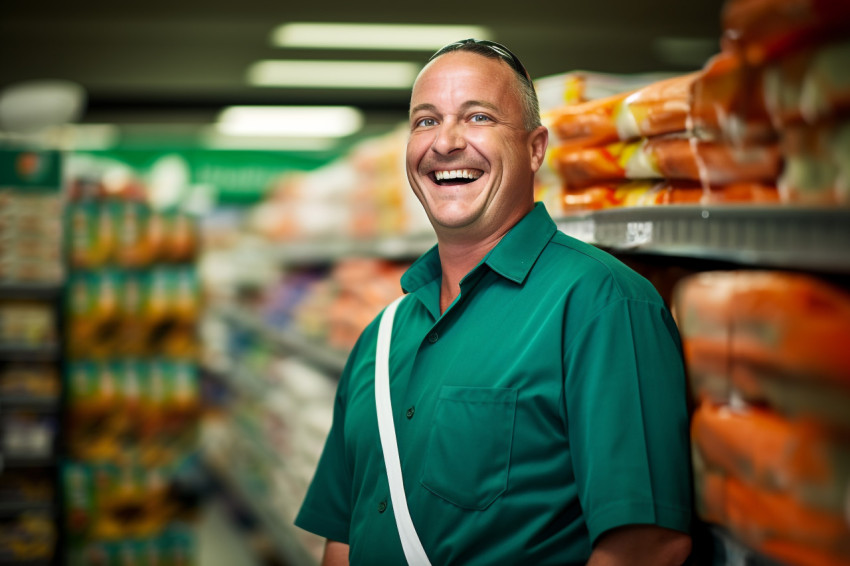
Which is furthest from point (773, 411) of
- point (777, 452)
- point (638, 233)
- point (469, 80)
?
point (469, 80)

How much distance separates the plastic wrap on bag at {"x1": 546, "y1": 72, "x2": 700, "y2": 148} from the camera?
5.17 feet

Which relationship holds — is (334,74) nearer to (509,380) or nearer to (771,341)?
(509,380)

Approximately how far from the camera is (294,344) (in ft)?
15.2

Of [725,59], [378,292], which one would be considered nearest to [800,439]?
[725,59]

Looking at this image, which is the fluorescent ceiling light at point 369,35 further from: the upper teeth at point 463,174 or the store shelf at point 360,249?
the upper teeth at point 463,174

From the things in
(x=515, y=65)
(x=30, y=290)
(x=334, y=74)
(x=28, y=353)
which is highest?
(x=334, y=74)

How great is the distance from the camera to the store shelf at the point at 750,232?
935 mm

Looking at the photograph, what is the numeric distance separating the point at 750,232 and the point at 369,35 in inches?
285

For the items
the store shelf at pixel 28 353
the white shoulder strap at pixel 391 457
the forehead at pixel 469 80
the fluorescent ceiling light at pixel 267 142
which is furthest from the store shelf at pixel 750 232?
the fluorescent ceiling light at pixel 267 142

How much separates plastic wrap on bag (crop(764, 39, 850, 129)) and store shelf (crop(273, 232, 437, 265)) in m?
1.77

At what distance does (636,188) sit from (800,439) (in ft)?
2.90

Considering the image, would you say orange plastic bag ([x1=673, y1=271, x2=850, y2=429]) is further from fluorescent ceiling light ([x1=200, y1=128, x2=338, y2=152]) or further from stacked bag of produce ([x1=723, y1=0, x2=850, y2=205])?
fluorescent ceiling light ([x1=200, y1=128, x2=338, y2=152])

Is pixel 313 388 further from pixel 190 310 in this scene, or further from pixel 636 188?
pixel 636 188

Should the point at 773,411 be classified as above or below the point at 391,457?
above
